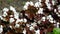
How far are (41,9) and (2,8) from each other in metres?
0.88

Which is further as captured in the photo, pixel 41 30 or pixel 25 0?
pixel 25 0

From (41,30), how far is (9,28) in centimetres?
64

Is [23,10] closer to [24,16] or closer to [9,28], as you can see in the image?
[24,16]

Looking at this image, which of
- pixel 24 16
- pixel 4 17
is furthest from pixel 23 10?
pixel 4 17

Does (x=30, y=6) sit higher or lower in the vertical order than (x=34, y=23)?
higher

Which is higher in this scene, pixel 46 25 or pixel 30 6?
pixel 30 6

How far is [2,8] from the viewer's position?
5.03 metres

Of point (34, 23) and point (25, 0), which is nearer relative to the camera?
point (34, 23)

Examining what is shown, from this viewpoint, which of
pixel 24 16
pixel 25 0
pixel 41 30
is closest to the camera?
pixel 41 30

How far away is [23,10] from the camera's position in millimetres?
A: 4812

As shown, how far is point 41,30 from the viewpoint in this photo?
14.3 feet

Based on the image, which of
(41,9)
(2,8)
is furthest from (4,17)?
(41,9)

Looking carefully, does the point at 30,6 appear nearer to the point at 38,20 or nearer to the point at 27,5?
the point at 27,5

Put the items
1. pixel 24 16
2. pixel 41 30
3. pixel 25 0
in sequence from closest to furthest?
pixel 41 30 < pixel 24 16 < pixel 25 0
